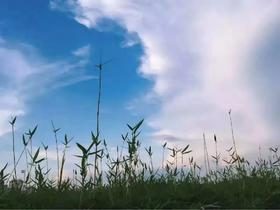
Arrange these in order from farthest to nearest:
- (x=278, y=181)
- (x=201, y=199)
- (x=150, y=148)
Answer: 1. (x=150, y=148)
2. (x=278, y=181)
3. (x=201, y=199)

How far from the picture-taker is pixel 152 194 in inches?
219

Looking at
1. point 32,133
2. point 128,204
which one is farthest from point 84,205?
point 32,133

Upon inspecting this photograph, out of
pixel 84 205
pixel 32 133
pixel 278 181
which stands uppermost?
pixel 32 133

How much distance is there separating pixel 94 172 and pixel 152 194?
3.10ft

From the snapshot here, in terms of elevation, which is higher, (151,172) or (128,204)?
(151,172)

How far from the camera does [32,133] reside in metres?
6.00

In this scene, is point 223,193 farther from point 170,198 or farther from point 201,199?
point 170,198

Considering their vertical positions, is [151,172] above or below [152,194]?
above

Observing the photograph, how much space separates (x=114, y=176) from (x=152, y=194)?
813mm

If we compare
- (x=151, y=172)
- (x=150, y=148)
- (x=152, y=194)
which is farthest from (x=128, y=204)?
(x=150, y=148)

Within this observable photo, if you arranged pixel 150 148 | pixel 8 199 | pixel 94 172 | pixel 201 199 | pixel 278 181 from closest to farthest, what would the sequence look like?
pixel 8 199 < pixel 201 199 < pixel 94 172 < pixel 278 181 < pixel 150 148

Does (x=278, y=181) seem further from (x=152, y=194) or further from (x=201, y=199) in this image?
(x=152, y=194)

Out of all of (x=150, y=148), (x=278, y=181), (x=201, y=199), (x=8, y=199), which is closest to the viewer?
(x=8, y=199)

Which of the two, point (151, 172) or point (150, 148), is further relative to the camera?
point (150, 148)
